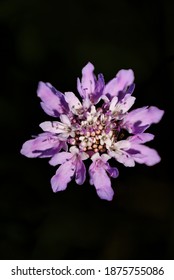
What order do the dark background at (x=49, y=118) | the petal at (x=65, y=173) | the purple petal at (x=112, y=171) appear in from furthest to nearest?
the dark background at (x=49, y=118)
the petal at (x=65, y=173)
the purple petal at (x=112, y=171)

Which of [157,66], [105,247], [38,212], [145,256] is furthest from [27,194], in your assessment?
[157,66]

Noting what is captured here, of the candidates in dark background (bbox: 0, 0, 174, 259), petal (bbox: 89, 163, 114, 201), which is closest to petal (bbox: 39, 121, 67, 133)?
petal (bbox: 89, 163, 114, 201)

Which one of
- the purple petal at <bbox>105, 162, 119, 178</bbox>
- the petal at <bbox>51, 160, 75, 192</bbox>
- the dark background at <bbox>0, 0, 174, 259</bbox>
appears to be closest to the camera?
the purple petal at <bbox>105, 162, 119, 178</bbox>

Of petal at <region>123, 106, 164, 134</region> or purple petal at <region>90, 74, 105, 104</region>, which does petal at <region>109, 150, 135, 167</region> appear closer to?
petal at <region>123, 106, 164, 134</region>

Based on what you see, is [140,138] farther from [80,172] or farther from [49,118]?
[49,118]

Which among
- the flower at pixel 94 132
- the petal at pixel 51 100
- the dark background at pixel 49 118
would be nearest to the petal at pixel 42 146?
the flower at pixel 94 132

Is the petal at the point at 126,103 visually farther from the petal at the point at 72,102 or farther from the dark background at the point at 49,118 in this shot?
the dark background at the point at 49,118
